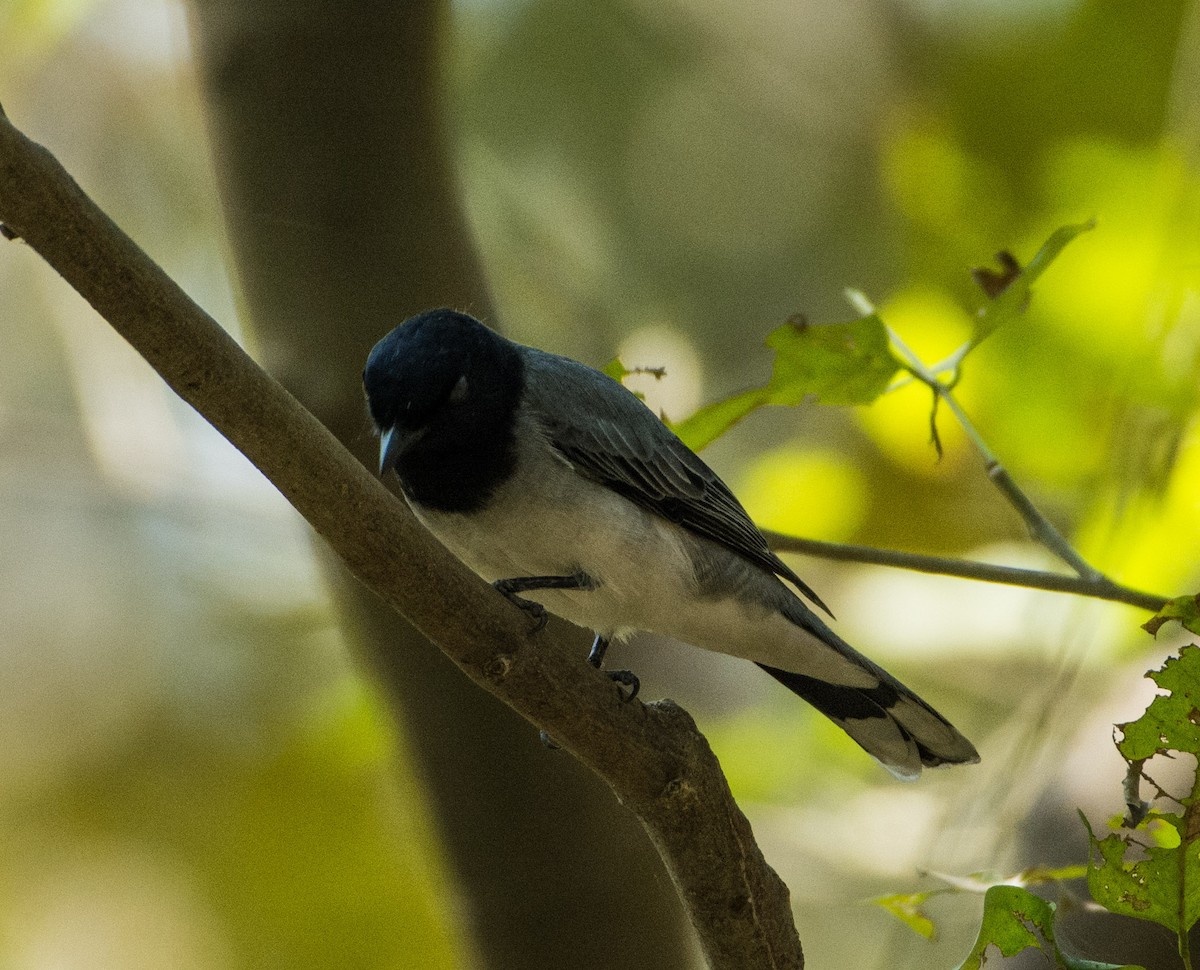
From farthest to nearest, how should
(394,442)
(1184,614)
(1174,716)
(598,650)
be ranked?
(598,650) < (394,442) < (1184,614) < (1174,716)

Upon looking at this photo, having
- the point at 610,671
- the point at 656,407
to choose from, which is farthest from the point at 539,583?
the point at 656,407

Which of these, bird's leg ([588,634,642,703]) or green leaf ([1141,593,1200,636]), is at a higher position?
bird's leg ([588,634,642,703])

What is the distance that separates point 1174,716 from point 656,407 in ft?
9.90

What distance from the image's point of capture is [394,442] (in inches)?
107

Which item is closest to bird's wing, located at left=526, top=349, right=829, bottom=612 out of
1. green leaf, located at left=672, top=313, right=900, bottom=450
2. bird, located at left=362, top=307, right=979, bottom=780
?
bird, located at left=362, top=307, right=979, bottom=780

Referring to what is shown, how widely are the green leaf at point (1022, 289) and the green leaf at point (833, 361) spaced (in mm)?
202

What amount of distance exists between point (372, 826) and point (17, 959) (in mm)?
1339

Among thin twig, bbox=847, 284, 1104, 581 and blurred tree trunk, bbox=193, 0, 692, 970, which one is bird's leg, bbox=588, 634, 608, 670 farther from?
thin twig, bbox=847, 284, 1104, 581

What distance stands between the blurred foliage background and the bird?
45 centimetres

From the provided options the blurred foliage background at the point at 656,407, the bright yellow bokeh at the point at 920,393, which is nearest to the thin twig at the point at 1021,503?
the blurred foliage background at the point at 656,407

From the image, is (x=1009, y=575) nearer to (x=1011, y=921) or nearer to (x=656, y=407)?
(x=1011, y=921)

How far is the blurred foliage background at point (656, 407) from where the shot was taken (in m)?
3.47

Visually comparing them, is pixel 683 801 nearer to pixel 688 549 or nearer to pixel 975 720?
pixel 688 549

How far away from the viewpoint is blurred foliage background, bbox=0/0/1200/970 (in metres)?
3.47
